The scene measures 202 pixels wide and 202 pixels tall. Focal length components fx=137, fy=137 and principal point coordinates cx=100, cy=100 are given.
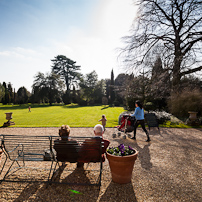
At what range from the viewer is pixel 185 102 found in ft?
37.6

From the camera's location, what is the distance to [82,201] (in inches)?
94.7

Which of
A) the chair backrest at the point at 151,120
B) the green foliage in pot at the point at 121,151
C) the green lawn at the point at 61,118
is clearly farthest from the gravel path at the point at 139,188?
the green lawn at the point at 61,118

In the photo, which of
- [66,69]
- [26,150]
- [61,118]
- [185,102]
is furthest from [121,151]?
[66,69]

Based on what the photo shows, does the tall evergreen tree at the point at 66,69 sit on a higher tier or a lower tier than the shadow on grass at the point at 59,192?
higher

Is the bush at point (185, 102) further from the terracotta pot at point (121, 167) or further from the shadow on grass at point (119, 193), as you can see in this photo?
the shadow on grass at point (119, 193)

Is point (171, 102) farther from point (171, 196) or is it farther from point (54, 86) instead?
point (54, 86)

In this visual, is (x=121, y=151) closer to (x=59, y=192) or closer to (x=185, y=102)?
(x=59, y=192)

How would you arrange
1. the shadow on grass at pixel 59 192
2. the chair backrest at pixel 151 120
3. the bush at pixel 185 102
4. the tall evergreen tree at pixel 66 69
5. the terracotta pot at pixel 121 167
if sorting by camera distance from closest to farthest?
the shadow on grass at pixel 59 192 → the terracotta pot at pixel 121 167 → the chair backrest at pixel 151 120 → the bush at pixel 185 102 → the tall evergreen tree at pixel 66 69

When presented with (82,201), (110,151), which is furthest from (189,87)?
(82,201)

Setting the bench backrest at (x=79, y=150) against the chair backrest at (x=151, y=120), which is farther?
the chair backrest at (x=151, y=120)

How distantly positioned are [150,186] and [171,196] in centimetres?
41

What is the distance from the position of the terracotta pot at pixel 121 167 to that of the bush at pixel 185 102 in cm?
1062

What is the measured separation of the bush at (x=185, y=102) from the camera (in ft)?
36.1

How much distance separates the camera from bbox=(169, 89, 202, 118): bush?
11.0m
